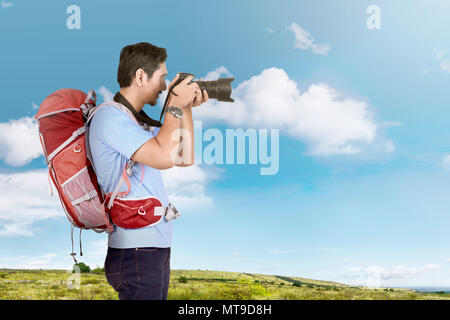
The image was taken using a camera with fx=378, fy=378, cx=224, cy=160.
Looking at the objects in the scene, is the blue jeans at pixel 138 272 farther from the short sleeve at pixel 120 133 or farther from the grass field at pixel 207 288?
the grass field at pixel 207 288

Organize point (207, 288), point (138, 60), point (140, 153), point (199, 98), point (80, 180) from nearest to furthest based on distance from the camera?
point (140, 153)
point (80, 180)
point (138, 60)
point (199, 98)
point (207, 288)

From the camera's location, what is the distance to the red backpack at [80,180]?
2371 mm

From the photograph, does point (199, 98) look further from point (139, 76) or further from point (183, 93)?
point (139, 76)

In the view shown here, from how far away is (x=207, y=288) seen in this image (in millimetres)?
6754

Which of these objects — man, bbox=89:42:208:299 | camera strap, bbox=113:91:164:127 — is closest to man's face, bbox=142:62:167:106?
man, bbox=89:42:208:299

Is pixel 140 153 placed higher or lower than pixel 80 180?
higher

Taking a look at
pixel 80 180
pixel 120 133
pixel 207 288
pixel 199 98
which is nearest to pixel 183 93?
pixel 199 98

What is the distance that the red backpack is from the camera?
2.37 m

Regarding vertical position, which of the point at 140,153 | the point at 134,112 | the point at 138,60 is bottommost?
the point at 140,153

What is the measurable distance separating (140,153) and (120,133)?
0.58 feet

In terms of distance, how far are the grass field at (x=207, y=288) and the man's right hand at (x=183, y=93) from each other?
12.0 feet

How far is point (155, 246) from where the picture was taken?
2.36 meters

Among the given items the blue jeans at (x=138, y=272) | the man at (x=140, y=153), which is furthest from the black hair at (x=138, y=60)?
the blue jeans at (x=138, y=272)
